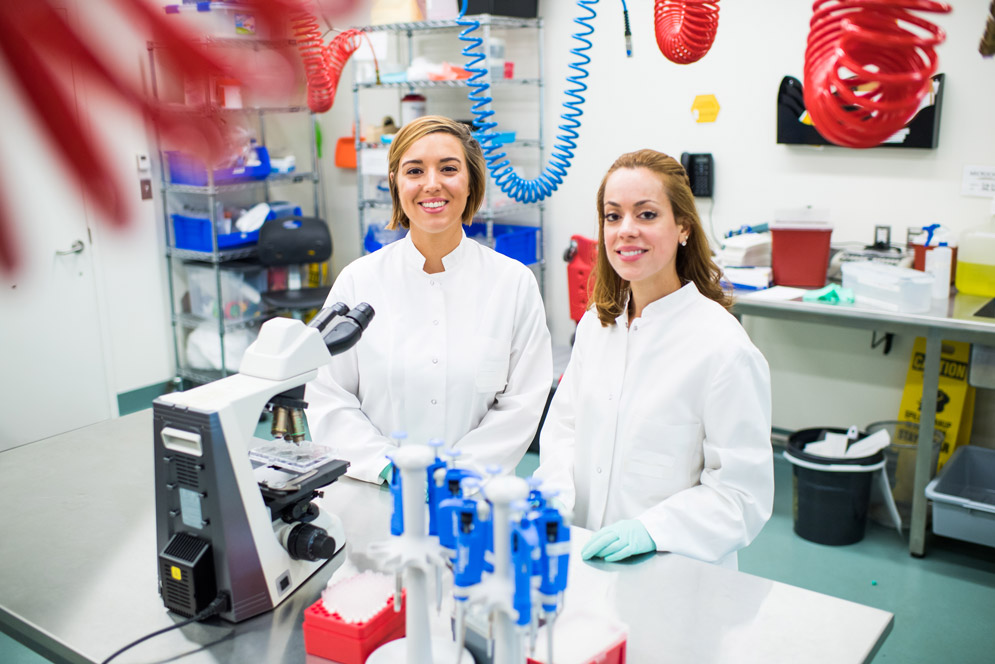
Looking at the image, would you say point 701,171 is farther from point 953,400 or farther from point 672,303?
point 672,303

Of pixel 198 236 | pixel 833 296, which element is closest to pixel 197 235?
pixel 198 236

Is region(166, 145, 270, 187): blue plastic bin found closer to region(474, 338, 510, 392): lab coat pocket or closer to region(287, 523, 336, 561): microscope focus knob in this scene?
region(287, 523, 336, 561): microscope focus knob

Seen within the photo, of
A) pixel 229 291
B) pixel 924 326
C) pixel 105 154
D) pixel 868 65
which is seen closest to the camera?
pixel 105 154

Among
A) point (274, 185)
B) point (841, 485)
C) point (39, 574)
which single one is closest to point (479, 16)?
point (274, 185)

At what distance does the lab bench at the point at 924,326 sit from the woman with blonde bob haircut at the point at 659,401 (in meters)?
1.39

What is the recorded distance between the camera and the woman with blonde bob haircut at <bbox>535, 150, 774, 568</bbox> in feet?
5.13

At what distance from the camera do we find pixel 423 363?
1.98 meters

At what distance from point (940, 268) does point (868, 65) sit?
A: 2.86 meters

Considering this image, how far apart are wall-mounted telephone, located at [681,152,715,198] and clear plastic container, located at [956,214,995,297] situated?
110 cm

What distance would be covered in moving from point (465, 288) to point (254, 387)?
877mm

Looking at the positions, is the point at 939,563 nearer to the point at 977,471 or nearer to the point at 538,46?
the point at 977,471

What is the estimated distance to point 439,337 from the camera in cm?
201

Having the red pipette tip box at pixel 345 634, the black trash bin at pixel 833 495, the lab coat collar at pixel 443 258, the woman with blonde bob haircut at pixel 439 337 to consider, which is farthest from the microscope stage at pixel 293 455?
the black trash bin at pixel 833 495

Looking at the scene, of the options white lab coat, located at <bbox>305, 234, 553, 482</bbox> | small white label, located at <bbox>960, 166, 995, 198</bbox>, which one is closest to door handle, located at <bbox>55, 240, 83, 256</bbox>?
white lab coat, located at <bbox>305, 234, 553, 482</bbox>
